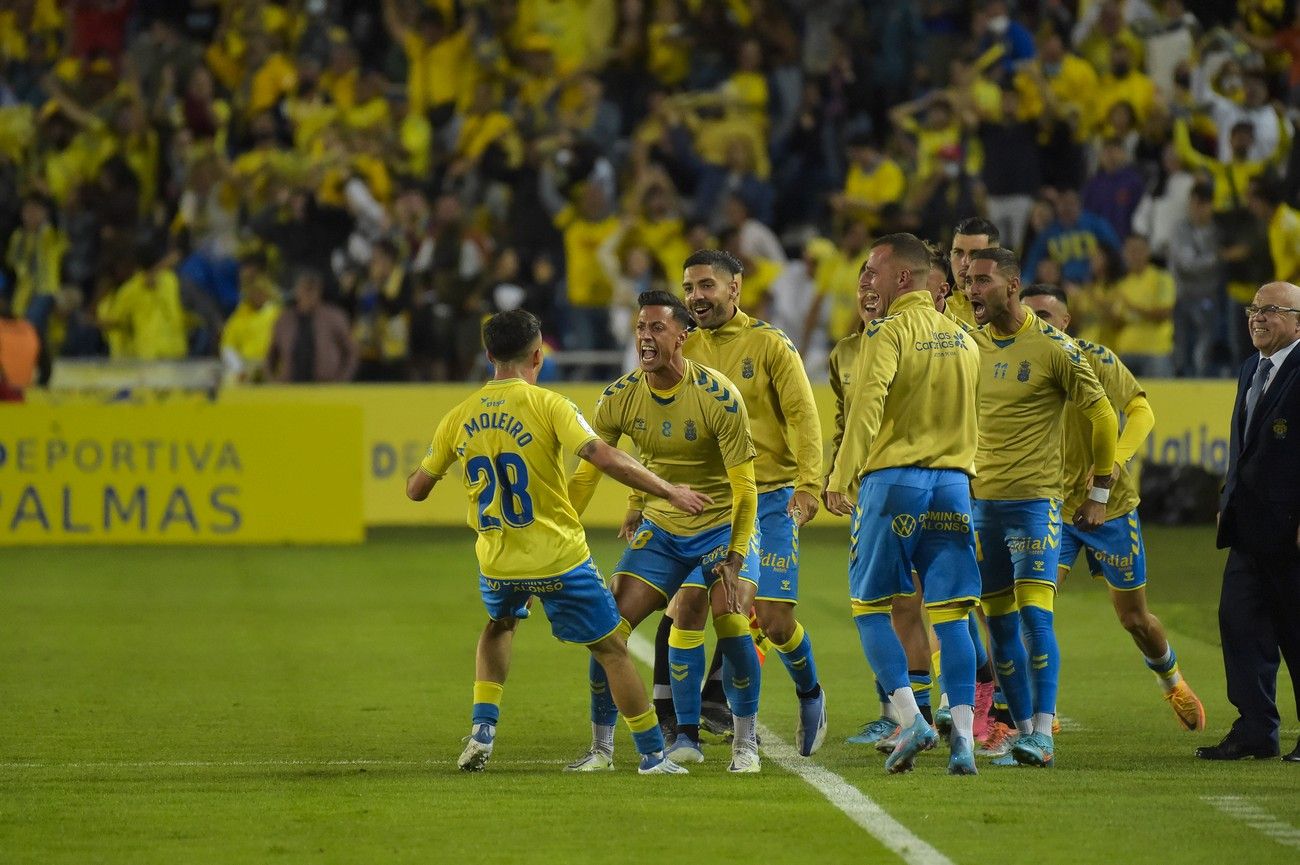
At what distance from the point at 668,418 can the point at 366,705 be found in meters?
2.84

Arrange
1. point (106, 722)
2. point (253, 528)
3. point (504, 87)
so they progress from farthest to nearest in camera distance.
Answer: point (504, 87)
point (253, 528)
point (106, 722)

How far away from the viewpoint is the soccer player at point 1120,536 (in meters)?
9.62

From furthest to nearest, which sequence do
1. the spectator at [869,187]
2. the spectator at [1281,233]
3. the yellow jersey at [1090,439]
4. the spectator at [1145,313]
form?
the spectator at [869,187]
the spectator at [1145,313]
the spectator at [1281,233]
the yellow jersey at [1090,439]

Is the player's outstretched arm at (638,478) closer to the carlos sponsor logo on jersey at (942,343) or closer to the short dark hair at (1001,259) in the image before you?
the carlos sponsor logo on jersey at (942,343)

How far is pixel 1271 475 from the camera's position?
29.4ft

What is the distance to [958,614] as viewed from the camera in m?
8.16

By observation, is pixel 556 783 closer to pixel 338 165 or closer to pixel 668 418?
pixel 668 418

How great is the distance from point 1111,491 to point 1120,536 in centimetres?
24

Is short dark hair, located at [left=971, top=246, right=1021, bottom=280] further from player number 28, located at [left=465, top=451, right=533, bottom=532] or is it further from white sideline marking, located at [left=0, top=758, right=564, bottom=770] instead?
white sideline marking, located at [left=0, top=758, right=564, bottom=770]

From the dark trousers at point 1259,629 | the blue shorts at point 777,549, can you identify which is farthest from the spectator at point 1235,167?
the blue shorts at point 777,549

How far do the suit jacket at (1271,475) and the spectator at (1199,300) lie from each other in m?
12.7

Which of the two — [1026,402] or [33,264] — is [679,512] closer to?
[1026,402]

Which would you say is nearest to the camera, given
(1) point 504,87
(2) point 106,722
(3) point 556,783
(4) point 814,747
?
(3) point 556,783

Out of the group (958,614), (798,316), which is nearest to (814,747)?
(958,614)
